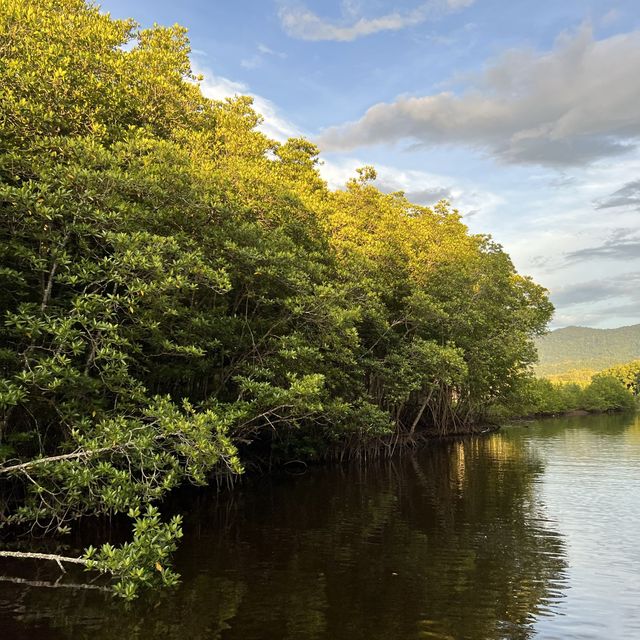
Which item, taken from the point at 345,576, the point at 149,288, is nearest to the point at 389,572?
the point at 345,576

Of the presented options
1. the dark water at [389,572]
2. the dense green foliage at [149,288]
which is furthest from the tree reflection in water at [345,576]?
the dense green foliage at [149,288]

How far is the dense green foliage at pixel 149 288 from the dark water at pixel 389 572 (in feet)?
3.47

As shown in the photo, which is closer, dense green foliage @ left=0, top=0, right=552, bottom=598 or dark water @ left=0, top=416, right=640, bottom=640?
dark water @ left=0, top=416, right=640, bottom=640

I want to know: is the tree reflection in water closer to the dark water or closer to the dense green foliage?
the dark water

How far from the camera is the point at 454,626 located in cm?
834

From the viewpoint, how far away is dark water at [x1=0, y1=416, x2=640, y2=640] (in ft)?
27.5

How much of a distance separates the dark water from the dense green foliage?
1058 mm

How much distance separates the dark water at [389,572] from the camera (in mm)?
8383

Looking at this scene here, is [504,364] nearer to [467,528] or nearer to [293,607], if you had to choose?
[467,528]

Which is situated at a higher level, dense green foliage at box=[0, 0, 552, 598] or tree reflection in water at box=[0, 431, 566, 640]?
dense green foliage at box=[0, 0, 552, 598]

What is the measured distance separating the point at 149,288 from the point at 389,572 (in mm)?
7799

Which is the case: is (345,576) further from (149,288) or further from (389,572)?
(149,288)

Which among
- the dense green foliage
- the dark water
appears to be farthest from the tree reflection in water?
the dense green foliage

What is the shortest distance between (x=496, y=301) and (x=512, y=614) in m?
30.1
